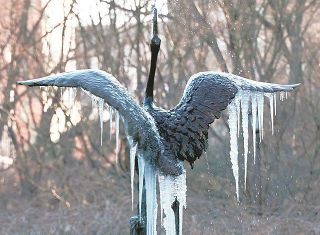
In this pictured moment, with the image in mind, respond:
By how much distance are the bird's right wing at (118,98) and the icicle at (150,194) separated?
0.14 metres

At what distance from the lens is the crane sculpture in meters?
4.39

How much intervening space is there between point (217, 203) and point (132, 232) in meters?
6.27

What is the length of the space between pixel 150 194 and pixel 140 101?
7.09 m

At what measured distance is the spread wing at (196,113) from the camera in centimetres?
469

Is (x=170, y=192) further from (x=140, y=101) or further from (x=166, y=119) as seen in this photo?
(x=140, y=101)

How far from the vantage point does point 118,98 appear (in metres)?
4.38

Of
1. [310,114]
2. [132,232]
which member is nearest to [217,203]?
[310,114]

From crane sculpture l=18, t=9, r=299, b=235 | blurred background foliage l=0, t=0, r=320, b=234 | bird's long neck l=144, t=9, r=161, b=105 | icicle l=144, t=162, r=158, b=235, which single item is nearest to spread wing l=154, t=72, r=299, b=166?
crane sculpture l=18, t=9, r=299, b=235

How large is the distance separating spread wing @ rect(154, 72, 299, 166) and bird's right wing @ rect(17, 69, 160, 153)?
24 cm

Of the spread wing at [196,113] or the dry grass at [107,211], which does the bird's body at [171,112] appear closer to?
the spread wing at [196,113]

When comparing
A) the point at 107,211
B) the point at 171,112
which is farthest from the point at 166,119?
the point at 107,211

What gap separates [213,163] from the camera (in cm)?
1146

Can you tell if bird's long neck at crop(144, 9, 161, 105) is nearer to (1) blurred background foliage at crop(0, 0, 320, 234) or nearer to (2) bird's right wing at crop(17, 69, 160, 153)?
(2) bird's right wing at crop(17, 69, 160, 153)

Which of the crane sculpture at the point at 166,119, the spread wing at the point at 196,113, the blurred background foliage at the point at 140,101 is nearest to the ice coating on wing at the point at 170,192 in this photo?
the crane sculpture at the point at 166,119
